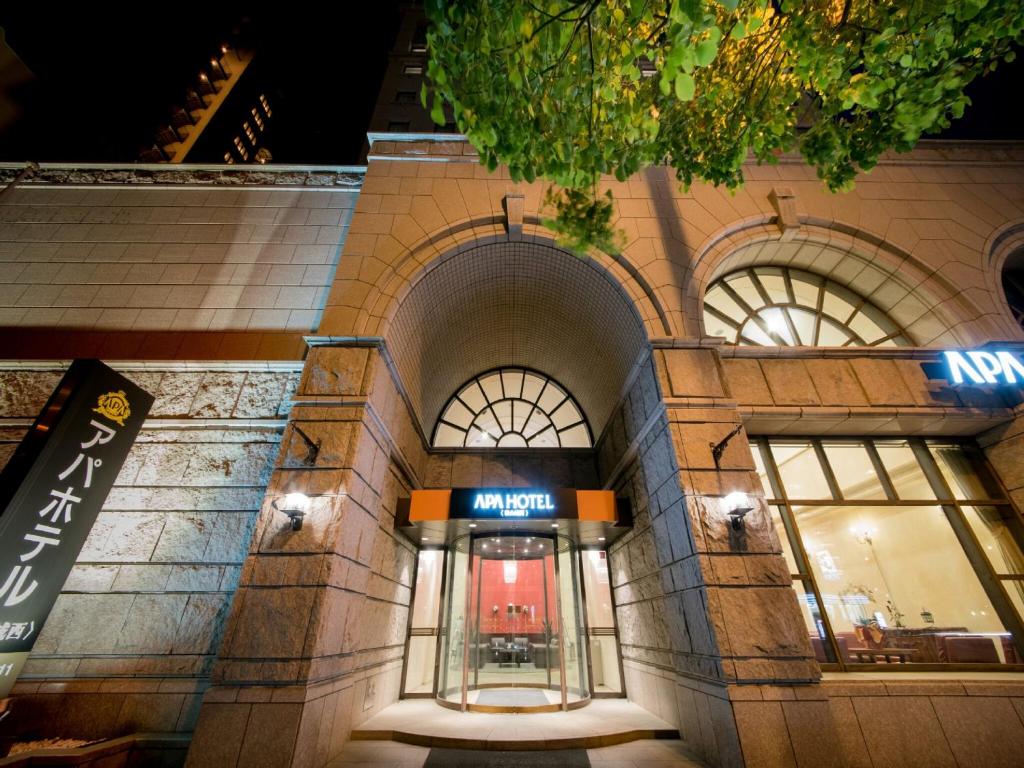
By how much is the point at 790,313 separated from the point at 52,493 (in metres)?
11.9

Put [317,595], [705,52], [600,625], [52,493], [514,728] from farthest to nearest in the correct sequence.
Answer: [600,625] < [514,728] < [317,595] < [52,493] < [705,52]

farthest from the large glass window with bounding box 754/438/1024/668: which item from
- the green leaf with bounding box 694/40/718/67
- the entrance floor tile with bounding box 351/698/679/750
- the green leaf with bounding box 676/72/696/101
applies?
the green leaf with bounding box 694/40/718/67

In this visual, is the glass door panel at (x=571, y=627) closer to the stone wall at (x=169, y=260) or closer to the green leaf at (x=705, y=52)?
the stone wall at (x=169, y=260)

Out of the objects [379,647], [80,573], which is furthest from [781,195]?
[80,573]

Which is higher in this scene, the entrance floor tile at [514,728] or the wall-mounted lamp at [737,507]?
the wall-mounted lamp at [737,507]

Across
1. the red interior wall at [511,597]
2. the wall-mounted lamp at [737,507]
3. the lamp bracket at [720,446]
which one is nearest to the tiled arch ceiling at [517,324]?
the lamp bracket at [720,446]

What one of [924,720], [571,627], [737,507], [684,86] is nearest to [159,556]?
[571,627]

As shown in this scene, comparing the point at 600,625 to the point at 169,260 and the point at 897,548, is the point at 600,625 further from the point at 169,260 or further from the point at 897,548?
the point at 169,260

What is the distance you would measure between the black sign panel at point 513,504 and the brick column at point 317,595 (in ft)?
4.73

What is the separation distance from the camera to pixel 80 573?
17.5 ft

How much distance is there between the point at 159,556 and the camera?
545cm

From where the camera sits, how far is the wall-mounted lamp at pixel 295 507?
498 cm

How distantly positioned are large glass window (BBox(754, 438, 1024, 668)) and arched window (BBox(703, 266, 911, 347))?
2.18 m

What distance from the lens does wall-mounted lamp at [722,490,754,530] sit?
5.15 metres
